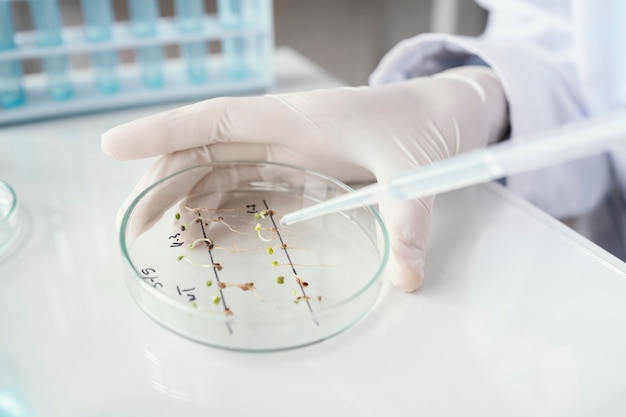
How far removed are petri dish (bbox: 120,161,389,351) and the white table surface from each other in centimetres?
3

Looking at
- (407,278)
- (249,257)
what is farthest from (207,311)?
(407,278)

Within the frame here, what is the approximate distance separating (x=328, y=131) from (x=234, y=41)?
549 mm

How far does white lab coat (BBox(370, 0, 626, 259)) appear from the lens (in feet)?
3.38

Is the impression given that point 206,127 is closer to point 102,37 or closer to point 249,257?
point 249,257

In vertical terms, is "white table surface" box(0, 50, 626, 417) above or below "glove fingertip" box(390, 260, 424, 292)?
below

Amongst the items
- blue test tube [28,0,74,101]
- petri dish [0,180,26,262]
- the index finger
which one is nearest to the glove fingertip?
the index finger

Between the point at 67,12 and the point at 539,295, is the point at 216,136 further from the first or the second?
the point at 67,12

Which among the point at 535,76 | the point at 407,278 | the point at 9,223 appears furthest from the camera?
the point at 535,76

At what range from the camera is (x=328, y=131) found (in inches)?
35.5

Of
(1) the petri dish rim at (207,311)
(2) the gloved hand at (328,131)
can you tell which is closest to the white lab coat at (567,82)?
(2) the gloved hand at (328,131)

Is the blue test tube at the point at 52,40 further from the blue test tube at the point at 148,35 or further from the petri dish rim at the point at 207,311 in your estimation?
the petri dish rim at the point at 207,311

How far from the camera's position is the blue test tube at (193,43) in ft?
4.32

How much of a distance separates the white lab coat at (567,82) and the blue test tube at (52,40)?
0.66 metres

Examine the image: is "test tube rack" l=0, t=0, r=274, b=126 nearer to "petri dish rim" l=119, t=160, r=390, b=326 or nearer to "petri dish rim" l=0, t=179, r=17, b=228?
"petri dish rim" l=0, t=179, r=17, b=228
